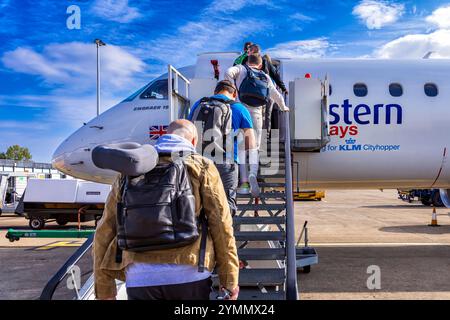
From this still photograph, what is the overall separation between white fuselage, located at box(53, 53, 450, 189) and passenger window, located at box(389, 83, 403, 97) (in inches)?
2.5

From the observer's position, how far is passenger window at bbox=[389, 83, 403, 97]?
780 centimetres

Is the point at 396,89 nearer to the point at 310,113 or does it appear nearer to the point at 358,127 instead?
the point at 358,127

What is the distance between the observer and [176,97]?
262 inches

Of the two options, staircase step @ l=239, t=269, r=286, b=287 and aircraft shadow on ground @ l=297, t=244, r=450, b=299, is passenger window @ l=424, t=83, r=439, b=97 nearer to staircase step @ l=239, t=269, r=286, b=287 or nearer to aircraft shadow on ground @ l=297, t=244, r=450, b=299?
aircraft shadow on ground @ l=297, t=244, r=450, b=299

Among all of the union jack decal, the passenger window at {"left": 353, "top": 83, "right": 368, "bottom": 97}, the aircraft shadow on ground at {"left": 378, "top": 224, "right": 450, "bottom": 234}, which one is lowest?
the aircraft shadow on ground at {"left": 378, "top": 224, "right": 450, "bottom": 234}

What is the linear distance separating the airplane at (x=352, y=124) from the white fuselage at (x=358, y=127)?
0.06 feet

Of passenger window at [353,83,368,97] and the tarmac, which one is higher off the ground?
passenger window at [353,83,368,97]

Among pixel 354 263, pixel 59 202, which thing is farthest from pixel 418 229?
pixel 59 202

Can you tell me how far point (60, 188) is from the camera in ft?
50.3

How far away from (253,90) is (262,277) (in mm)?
2349

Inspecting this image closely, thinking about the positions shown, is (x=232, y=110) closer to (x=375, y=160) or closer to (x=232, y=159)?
(x=232, y=159)

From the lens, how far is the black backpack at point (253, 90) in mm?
5352

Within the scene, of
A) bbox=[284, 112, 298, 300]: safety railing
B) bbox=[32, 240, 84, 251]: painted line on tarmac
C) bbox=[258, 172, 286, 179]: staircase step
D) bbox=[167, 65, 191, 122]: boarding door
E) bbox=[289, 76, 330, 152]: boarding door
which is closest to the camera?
bbox=[284, 112, 298, 300]: safety railing

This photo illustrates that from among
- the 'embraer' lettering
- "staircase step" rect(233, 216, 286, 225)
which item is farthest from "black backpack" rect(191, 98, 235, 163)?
the 'embraer' lettering
